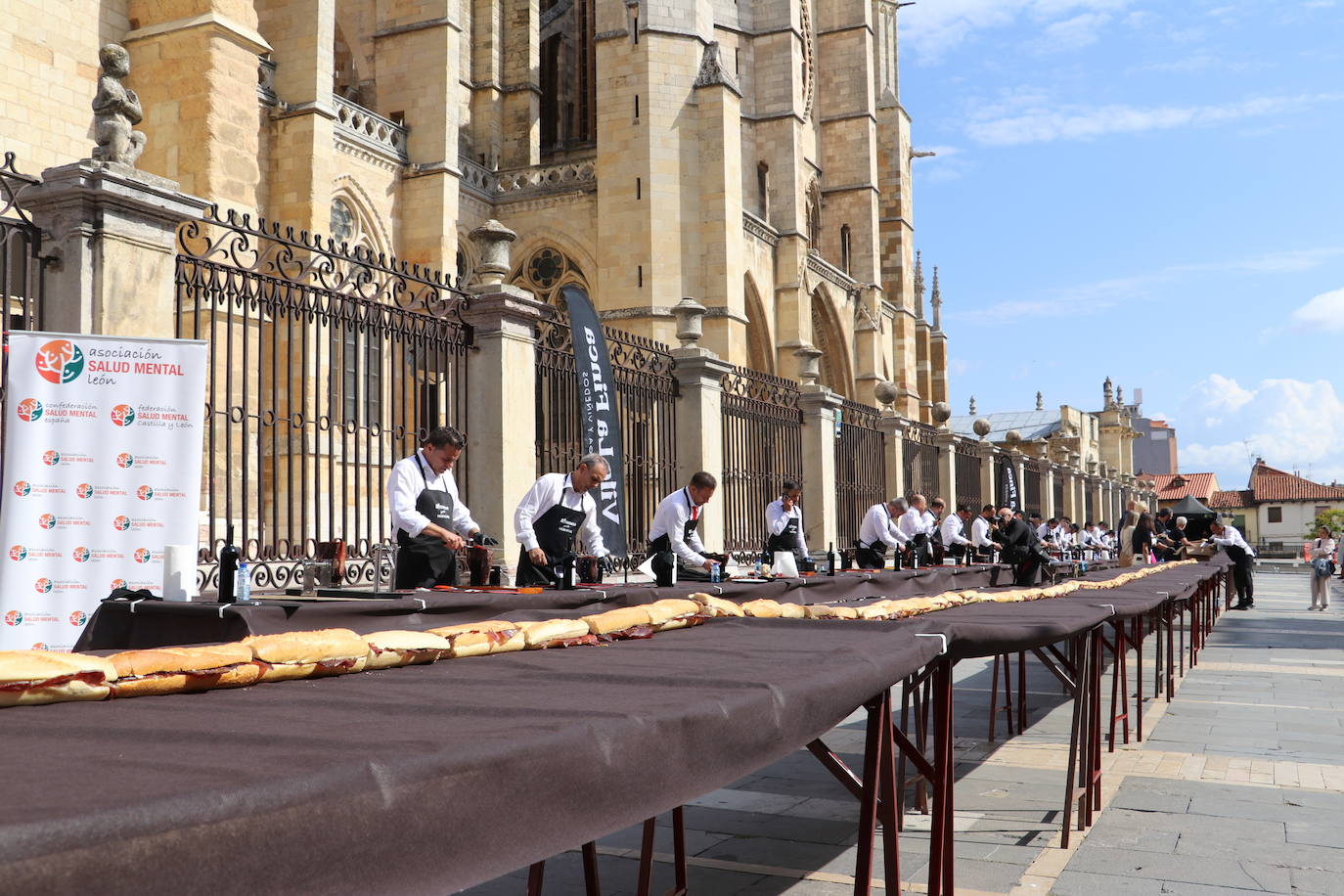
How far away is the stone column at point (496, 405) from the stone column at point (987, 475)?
18.2 meters

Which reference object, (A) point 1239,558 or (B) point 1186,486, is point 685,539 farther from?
(B) point 1186,486

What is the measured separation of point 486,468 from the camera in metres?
9.99

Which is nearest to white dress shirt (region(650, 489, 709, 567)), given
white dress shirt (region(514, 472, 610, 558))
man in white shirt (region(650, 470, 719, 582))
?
man in white shirt (region(650, 470, 719, 582))

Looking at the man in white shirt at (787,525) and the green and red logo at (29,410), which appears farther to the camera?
the man in white shirt at (787,525)

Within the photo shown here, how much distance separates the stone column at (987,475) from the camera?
26281mm

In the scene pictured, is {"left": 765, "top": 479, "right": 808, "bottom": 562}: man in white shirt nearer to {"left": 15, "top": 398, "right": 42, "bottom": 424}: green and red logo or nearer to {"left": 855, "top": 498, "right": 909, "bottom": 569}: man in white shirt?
{"left": 855, "top": 498, "right": 909, "bottom": 569}: man in white shirt

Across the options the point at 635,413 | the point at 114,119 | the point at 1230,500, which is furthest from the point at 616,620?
the point at 1230,500

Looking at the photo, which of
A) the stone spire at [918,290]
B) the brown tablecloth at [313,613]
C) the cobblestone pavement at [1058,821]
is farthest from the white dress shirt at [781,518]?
the stone spire at [918,290]

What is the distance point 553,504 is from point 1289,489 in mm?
89097

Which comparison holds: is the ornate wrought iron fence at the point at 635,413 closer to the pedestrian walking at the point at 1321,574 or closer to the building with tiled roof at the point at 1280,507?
the pedestrian walking at the point at 1321,574

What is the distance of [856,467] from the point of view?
19188 mm

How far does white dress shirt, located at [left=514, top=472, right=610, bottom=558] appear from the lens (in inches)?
286

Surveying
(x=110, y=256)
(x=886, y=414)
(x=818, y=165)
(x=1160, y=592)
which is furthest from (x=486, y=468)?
(x=818, y=165)

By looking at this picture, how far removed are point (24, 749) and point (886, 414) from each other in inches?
782
